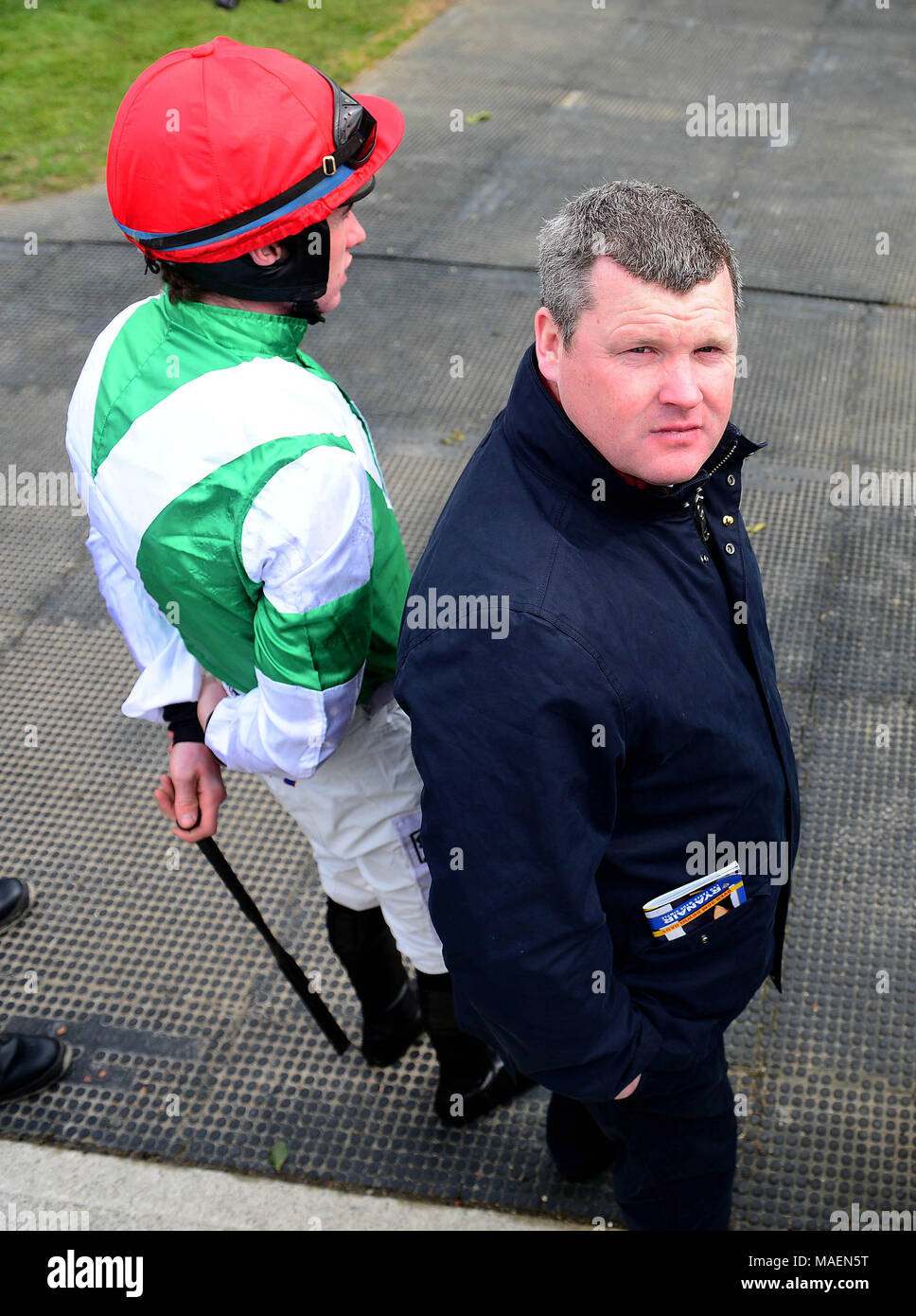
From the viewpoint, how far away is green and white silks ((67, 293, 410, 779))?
5.42ft

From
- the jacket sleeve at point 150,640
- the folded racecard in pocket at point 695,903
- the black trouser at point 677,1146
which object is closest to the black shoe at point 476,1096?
the black trouser at point 677,1146

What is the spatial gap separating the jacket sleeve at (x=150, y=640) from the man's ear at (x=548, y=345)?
2.87 feet

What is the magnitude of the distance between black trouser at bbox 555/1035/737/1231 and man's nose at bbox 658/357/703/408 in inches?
42.6

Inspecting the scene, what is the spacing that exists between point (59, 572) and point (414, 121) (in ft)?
13.9

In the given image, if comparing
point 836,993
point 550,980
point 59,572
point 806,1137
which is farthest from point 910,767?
point 59,572

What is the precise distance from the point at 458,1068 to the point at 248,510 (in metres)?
1.43

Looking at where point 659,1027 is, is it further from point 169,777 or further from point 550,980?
point 169,777

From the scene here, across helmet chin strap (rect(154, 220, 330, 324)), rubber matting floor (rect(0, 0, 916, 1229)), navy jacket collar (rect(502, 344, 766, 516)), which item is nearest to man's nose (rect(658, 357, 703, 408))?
navy jacket collar (rect(502, 344, 766, 516))

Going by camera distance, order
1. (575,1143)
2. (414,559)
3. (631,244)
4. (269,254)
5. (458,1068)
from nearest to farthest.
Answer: (631,244) < (269,254) < (575,1143) < (458,1068) < (414,559)

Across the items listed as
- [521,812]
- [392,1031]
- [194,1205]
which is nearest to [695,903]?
[521,812]

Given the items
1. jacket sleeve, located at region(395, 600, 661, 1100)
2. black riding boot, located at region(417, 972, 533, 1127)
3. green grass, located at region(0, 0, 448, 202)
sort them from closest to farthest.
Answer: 1. jacket sleeve, located at region(395, 600, 661, 1100)
2. black riding boot, located at region(417, 972, 533, 1127)
3. green grass, located at region(0, 0, 448, 202)

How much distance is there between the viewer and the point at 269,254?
1.75m

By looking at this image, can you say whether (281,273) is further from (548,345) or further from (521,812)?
(521,812)

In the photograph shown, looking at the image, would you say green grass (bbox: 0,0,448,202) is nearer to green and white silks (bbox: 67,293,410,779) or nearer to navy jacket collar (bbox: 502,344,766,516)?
green and white silks (bbox: 67,293,410,779)
